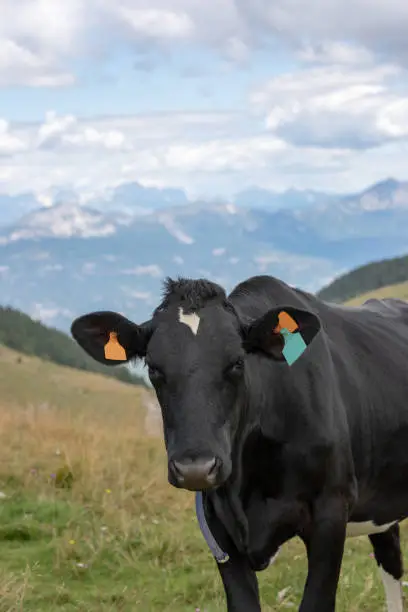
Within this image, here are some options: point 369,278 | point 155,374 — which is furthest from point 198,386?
point 369,278

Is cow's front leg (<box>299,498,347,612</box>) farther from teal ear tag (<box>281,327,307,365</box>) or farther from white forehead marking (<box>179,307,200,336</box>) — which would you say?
white forehead marking (<box>179,307,200,336</box>)

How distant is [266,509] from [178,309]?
3.83ft

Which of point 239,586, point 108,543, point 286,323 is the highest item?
point 286,323

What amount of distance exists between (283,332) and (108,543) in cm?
384

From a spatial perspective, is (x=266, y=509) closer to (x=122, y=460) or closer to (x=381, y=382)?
(x=381, y=382)

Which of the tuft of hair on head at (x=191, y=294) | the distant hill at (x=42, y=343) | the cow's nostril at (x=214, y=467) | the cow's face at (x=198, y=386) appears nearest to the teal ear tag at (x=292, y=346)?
the cow's face at (x=198, y=386)

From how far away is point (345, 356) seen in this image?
4.78 m

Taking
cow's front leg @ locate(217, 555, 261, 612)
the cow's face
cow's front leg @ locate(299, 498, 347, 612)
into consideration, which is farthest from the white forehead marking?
cow's front leg @ locate(217, 555, 261, 612)

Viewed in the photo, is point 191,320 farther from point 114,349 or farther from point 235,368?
point 114,349

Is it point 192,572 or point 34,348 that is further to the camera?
point 34,348

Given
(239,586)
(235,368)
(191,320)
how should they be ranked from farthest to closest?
1. (239,586)
2. (191,320)
3. (235,368)

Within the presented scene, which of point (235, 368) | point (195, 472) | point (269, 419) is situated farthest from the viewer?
point (269, 419)

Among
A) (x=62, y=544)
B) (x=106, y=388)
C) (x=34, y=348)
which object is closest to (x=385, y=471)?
(x=62, y=544)

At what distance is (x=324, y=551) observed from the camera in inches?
167
